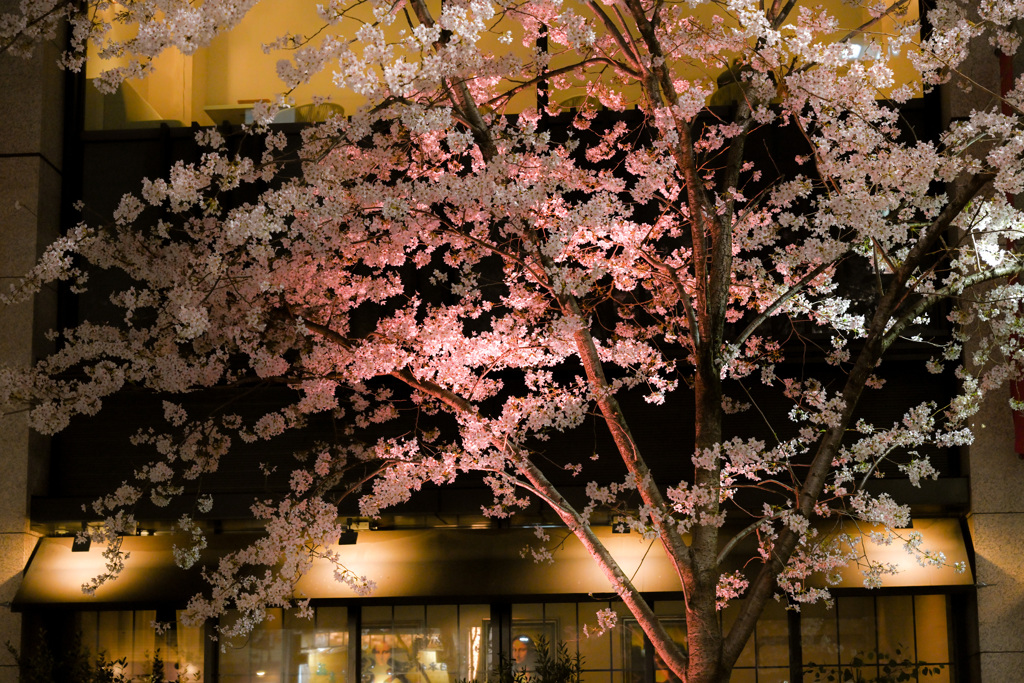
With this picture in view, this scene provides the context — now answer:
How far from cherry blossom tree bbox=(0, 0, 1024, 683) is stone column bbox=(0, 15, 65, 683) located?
3.86 ft

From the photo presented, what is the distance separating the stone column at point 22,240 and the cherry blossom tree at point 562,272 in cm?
118

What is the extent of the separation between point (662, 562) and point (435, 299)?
11.6 ft

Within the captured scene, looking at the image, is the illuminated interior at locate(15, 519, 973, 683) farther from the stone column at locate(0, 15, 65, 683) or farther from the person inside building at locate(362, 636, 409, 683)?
the stone column at locate(0, 15, 65, 683)

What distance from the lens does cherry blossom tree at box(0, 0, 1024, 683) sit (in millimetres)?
6859

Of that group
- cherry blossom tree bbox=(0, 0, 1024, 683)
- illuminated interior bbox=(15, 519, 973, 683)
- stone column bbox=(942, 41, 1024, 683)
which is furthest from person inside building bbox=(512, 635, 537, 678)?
stone column bbox=(942, 41, 1024, 683)

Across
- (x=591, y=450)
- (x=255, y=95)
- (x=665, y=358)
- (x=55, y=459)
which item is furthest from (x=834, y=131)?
(x=55, y=459)

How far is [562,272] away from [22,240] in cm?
662

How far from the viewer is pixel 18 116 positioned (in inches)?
426

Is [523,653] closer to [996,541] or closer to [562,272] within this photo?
[996,541]

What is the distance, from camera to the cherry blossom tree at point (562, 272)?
6859 mm

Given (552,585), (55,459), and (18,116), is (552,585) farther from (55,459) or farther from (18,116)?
(18,116)

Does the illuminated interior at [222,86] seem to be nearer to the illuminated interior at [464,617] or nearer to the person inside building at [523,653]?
the illuminated interior at [464,617]

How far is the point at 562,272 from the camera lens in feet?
22.8

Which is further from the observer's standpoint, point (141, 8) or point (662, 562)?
point (662, 562)
